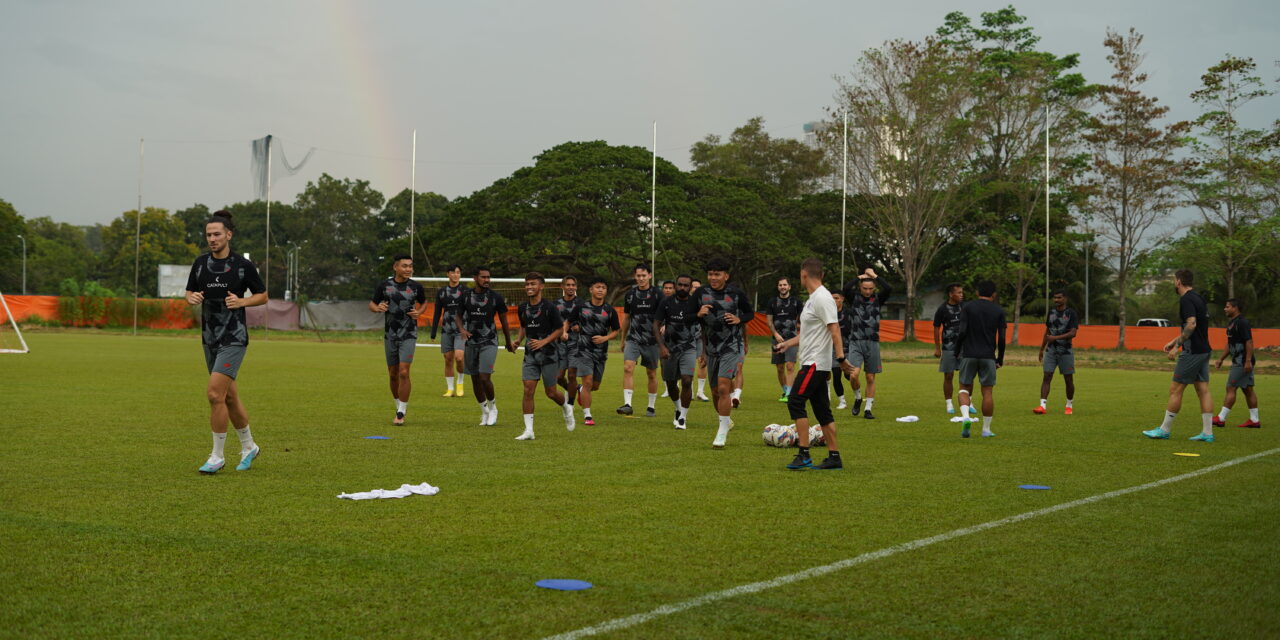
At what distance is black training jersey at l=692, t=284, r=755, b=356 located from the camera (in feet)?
43.5

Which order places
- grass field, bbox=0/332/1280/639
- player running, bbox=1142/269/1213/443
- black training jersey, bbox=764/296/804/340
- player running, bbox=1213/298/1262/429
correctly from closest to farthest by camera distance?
grass field, bbox=0/332/1280/639
player running, bbox=1142/269/1213/443
player running, bbox=1213/298/1262/429
black training jersey, bbox=764/296/804/340

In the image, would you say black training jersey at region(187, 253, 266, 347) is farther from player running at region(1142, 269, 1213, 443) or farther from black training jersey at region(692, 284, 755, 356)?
player running at region(1142, 269, 1213, 443)

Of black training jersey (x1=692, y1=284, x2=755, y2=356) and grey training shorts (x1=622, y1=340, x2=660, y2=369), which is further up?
black training jersey (x1=692, y1=284, x2=755, y2=356)

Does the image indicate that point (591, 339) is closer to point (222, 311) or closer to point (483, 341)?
point (483, 341)

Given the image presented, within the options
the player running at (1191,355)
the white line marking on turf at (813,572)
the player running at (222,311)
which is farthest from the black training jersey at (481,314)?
the player running at (1191,355)

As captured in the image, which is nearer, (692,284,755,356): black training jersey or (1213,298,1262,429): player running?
(692,284,755,356): black training jersey

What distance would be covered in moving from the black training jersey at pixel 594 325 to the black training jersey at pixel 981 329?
485cm

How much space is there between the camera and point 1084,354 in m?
45.4

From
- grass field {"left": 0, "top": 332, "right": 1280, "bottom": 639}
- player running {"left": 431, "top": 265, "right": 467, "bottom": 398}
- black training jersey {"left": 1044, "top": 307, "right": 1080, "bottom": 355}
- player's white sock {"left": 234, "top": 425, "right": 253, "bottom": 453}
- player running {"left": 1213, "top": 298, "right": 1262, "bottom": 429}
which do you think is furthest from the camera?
black training jersey {"left": 1044, "top": 307, "right": 1080, "bottom": 355}

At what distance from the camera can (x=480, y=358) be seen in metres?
14.7

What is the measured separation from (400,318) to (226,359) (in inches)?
198

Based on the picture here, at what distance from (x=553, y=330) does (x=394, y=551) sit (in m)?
7.00

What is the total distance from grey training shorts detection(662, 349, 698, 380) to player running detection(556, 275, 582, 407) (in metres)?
1.39

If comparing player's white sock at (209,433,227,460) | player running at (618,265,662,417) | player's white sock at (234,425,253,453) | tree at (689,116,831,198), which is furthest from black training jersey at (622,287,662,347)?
tree at (689,116,831,198)
